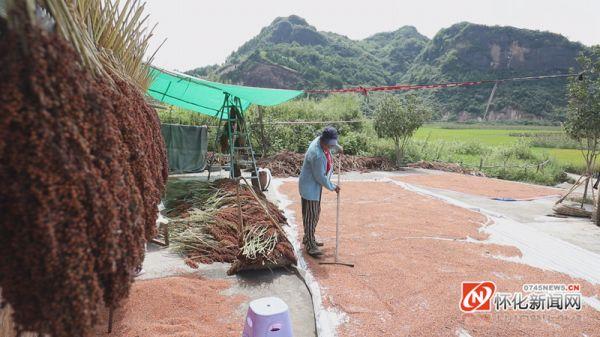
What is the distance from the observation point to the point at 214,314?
2.67 metres

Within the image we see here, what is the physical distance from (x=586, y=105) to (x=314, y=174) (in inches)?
255

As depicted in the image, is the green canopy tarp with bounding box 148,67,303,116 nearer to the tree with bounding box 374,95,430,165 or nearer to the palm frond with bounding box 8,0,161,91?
the palm frond with bounding box 8,0,161,91

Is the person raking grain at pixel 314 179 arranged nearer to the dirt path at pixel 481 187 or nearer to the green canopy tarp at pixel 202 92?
the green canopy tarp at pixel 202 92

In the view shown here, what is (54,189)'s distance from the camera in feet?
2.42

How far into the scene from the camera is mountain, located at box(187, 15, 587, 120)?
146ft

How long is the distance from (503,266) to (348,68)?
52946 mm

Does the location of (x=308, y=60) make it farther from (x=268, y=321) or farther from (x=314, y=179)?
(x=268, y=321)

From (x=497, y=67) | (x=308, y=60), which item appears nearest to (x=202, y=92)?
(x=308, y=60)

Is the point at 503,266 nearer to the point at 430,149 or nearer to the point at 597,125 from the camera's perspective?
the point at 597,125

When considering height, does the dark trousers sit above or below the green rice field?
below

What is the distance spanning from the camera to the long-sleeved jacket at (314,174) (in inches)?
152

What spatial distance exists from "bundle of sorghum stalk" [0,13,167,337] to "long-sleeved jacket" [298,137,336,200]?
119 inches

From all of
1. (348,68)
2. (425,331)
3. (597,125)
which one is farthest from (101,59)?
(348,68)

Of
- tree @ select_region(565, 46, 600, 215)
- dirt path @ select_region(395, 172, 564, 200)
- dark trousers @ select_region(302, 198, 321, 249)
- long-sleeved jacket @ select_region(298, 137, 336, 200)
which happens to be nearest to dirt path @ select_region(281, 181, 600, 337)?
dark trousers @ select_region(302, 198, 321, 249)
